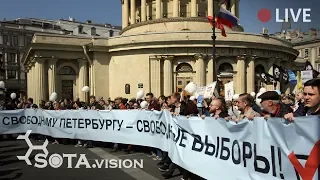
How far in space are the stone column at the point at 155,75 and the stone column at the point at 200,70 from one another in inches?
138

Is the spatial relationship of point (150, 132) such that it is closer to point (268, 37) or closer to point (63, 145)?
point (63, 145)

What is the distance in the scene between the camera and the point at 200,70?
113ft

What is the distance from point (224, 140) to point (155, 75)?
28822mm

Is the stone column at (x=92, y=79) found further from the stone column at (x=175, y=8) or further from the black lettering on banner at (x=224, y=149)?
the black lettering on banner at (x=224, y=149)

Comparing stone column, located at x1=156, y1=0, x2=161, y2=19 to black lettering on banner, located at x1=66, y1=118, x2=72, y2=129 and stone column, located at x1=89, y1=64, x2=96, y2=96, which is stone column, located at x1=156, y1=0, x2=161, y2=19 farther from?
black lettering on banner, located at x1=66, y1=118, x2=72, y2=129

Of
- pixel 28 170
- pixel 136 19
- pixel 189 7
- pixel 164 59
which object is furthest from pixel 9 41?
pixel 28 170

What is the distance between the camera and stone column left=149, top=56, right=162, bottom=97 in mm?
34688

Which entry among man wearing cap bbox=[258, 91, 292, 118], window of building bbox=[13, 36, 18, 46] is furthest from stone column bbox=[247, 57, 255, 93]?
window of building bbox=[13, 36, 18, 46]

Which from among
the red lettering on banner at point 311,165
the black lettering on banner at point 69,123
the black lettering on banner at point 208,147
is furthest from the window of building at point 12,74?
the red lettering on banner at point 311,165

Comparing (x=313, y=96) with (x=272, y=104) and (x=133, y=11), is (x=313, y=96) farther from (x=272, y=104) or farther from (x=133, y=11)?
(x=133, y=11)

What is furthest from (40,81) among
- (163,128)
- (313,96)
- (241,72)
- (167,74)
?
(313,96)

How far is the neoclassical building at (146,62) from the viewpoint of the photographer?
34.6m

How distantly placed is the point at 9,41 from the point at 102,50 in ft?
155

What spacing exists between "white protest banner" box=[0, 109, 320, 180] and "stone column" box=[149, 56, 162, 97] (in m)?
22.4
